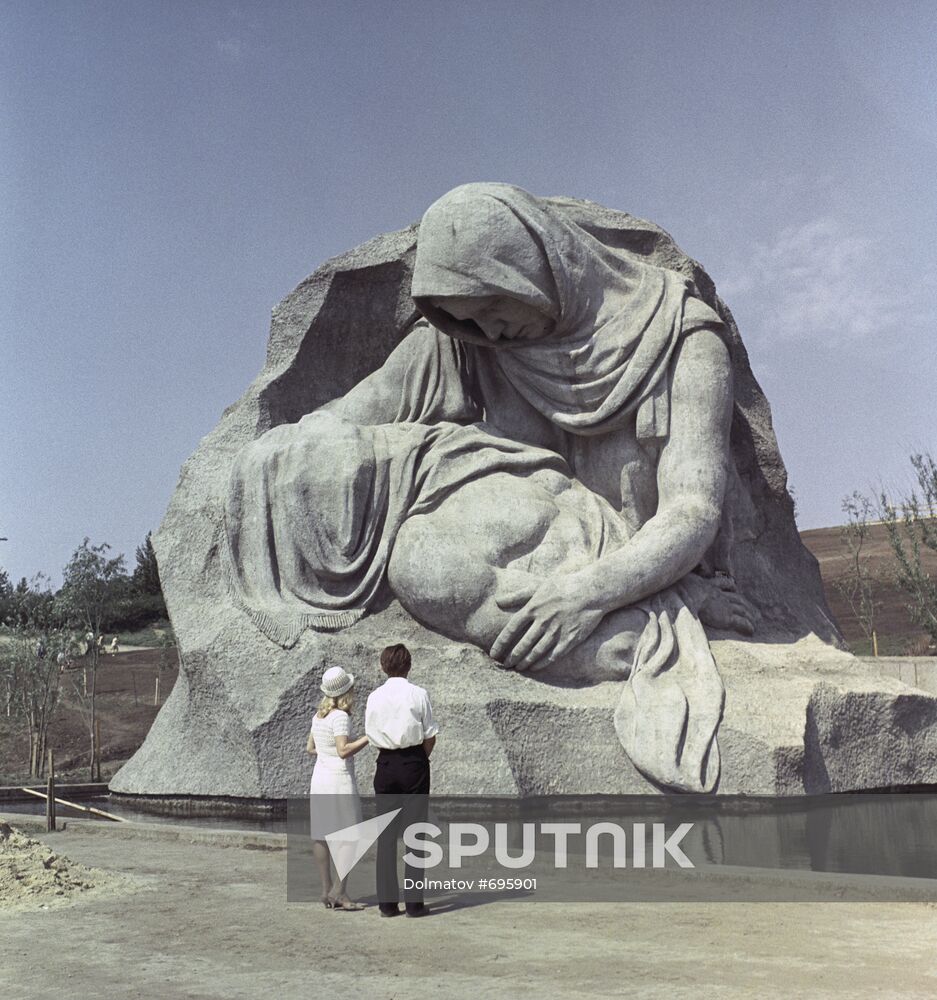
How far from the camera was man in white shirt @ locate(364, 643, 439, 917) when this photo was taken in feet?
13.6

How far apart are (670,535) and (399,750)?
3.59 metres

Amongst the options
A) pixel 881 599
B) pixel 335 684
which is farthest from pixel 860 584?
pixel 335 684

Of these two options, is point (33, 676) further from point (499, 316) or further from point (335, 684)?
point (335, 684)

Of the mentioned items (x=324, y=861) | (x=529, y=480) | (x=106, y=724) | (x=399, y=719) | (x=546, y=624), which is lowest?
(x=106, y=724)

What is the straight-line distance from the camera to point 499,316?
26.1 ft

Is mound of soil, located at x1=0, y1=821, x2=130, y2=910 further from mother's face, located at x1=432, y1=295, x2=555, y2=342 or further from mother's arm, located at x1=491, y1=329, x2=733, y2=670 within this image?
mother's face, located at x1=432, y1=295, x2=555, y2=342

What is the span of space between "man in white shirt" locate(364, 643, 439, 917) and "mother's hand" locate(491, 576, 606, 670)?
9.49 ft

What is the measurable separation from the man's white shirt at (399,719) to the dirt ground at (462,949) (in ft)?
1.91

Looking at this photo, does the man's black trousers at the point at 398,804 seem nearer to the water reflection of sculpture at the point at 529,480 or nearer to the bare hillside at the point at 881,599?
the water reflection of sculpture at the point at 529,480

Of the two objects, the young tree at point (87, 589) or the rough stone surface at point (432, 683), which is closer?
the rough stone surface at point (432, 683)

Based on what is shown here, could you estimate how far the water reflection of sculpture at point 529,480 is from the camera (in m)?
7.21

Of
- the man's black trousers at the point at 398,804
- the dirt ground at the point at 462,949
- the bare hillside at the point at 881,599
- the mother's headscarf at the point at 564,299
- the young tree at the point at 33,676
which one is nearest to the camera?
the dirt ground at the point at 462,949

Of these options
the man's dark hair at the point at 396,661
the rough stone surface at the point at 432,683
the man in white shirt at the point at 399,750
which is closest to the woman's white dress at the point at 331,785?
the man in white shirt at the point at 399,750

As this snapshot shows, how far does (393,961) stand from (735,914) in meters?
1.20
